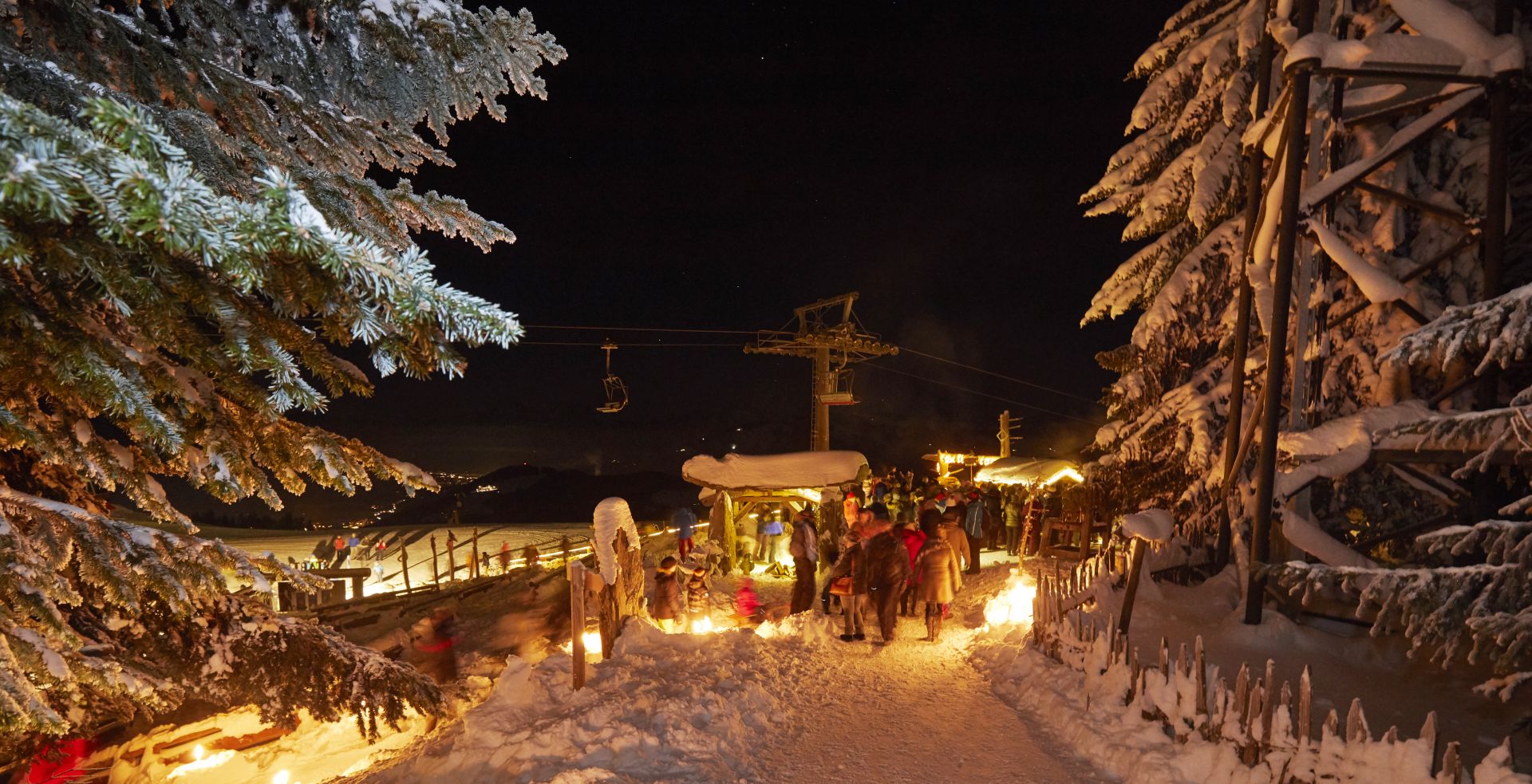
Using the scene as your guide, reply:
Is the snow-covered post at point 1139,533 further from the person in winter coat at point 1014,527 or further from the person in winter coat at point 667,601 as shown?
the person in winter coat at point 1014,527

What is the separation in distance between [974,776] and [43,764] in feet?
21.8

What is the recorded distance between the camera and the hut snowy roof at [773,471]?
1814cm

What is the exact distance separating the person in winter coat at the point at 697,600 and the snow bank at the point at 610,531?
1.79 m

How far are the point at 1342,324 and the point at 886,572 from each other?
6.86 metres

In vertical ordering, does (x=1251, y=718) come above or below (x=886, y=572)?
above

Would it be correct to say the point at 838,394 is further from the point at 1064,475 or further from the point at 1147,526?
the point at 1147,526

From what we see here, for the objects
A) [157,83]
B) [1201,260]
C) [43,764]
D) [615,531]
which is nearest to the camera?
[157,83]

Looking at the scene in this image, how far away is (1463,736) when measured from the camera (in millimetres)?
6133

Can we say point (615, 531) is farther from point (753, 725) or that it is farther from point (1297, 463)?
point (1297, 463)

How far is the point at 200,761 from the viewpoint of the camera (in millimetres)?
9023

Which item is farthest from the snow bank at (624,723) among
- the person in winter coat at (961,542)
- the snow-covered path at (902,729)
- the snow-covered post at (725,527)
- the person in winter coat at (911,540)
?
the snow-covered post at (725,527)

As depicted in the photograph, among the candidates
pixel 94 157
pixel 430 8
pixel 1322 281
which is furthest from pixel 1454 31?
pixel 94 157

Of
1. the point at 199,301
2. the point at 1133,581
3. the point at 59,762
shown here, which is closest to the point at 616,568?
the point at 59,762

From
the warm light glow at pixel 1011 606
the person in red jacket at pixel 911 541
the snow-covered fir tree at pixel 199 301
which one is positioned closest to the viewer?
the snow-covered fir tree at pixel 199 301
